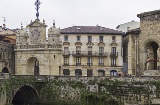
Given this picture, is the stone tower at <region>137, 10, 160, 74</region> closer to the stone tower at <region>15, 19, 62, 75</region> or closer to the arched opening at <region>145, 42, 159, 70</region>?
the arched opening at <region>145, 42, 159, 70</region>

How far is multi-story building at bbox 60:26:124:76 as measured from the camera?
77500 mm

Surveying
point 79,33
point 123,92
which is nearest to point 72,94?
point 123,92

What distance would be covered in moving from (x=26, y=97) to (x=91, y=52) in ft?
81.7

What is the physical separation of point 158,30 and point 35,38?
21000 millimetres

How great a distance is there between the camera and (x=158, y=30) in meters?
57.2

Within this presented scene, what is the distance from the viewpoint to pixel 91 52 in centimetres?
7775

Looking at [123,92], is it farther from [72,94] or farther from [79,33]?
[79,33]

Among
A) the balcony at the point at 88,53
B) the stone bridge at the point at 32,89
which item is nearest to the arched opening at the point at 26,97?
the stone bridge at the point at 32,89

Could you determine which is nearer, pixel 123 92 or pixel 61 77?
pixel 123 92

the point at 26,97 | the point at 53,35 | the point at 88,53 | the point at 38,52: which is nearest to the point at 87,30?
the point at 88,53

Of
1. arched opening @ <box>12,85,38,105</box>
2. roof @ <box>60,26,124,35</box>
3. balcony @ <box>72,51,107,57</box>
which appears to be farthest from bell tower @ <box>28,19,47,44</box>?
balcony @ <box>72,51,107,57</box>

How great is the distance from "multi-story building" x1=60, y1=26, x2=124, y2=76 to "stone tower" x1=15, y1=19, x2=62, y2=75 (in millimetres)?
14596

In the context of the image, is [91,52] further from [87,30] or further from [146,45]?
[146,45]

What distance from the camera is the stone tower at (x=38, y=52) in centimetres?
6019
